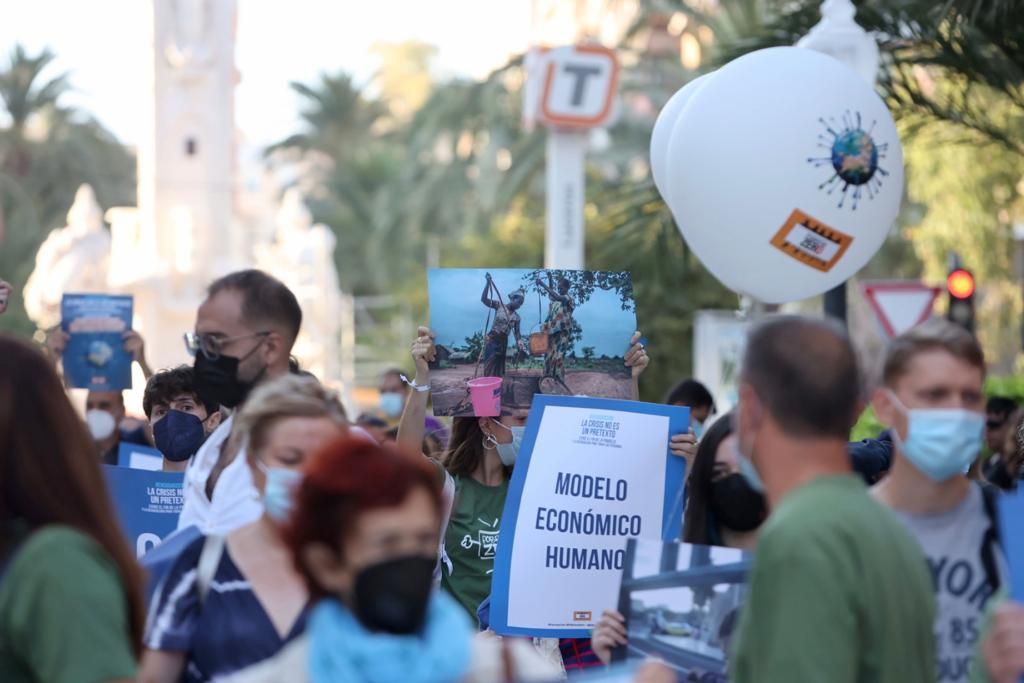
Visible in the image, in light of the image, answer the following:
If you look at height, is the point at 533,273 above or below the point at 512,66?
below

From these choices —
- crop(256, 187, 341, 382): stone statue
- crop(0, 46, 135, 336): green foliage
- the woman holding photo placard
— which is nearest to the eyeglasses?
the woman holding photo placard

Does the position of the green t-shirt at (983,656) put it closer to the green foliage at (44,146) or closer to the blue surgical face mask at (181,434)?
the blue surgical face mask at (181,434)

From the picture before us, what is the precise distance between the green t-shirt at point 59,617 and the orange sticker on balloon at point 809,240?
4.37 metres

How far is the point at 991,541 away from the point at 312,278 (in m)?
31.2

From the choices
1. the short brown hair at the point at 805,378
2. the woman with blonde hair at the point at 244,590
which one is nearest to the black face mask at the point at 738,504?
the short brown hair at the point at 805,378

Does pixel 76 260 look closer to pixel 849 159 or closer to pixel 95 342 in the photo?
pixel 95 342

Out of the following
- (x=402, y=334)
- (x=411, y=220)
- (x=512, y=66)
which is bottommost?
(x=402, y=334)

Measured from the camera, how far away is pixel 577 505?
564 cm

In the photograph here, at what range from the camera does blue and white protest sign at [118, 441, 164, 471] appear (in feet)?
26.1

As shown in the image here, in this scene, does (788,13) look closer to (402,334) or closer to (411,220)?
(411,220)

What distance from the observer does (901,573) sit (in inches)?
132

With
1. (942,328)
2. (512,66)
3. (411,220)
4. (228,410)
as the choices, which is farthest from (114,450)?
(411,220)

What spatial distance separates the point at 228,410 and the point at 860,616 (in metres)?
2.95

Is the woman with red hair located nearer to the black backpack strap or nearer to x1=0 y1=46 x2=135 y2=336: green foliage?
the black backpack strap
